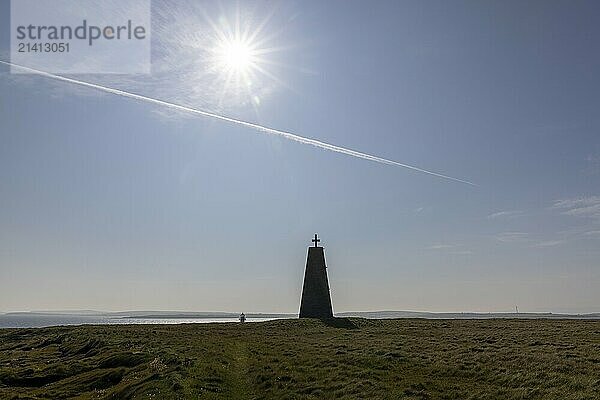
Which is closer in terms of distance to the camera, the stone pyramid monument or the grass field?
the grass field

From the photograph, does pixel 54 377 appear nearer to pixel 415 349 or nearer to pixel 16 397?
pixel 16 397

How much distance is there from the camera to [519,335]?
35.4m

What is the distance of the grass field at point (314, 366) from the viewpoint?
20.5 meters

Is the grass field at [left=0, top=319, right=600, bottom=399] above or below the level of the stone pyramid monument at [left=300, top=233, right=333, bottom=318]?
below

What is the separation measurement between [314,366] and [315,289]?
29.3m

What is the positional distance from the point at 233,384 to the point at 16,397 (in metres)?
10.4

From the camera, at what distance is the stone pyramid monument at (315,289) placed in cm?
Answer: 5422

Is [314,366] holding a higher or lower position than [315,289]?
lower

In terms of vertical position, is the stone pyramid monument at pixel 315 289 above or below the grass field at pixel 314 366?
above

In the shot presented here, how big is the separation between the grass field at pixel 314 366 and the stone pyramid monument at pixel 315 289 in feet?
45.6

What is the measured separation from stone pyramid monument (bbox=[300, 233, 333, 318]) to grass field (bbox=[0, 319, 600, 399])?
45.6 feet

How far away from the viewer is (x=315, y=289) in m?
54.6

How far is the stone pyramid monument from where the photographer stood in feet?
178

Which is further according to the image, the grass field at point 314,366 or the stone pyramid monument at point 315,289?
the stone pyramid monument at point 315,289
